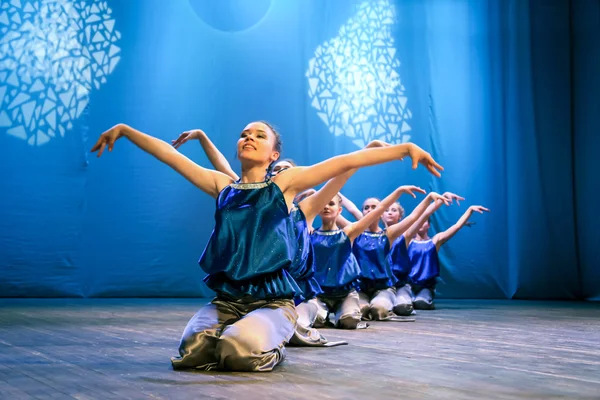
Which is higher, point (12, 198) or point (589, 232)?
point (12, 198)

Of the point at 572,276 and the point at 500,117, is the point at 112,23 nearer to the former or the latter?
the point at 500,117

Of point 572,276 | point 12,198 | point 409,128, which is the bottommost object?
point 572,276

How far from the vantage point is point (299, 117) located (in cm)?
708

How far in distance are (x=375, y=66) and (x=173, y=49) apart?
2.01 m

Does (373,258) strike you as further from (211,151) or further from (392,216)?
(211,151)

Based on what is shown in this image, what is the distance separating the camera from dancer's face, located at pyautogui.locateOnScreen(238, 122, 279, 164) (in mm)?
2590

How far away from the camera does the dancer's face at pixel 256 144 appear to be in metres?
2.59

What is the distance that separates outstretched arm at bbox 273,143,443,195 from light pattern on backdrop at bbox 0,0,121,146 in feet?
14.8

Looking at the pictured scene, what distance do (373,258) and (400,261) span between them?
3.19 ft

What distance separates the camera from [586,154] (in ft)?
24.1

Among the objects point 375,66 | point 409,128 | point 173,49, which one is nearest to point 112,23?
point 173,49

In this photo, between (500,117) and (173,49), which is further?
(500,117)

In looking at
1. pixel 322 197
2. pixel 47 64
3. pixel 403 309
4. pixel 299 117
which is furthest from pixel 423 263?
pixel 47 64

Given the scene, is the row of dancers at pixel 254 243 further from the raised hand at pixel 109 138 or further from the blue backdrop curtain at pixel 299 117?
the blue backdrop curtain at pixel 299 117
